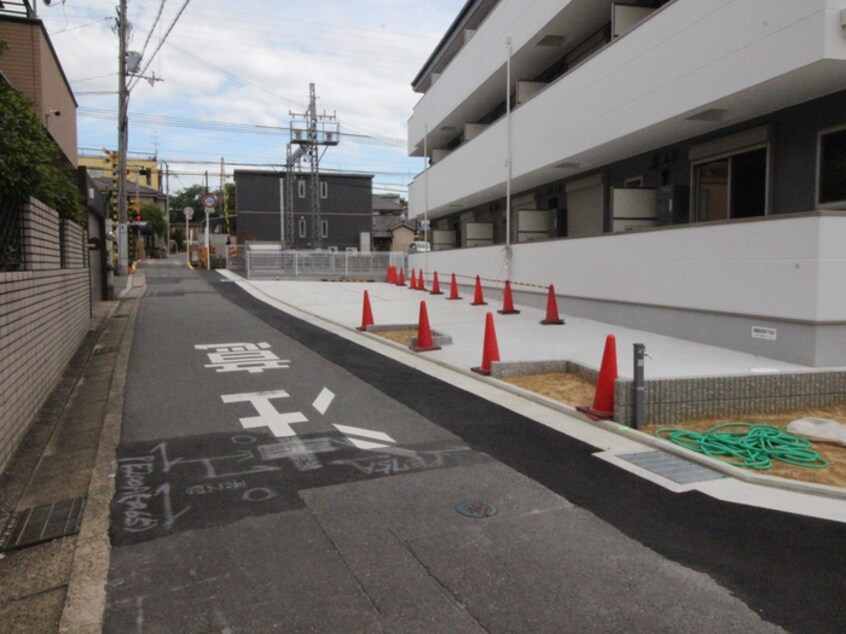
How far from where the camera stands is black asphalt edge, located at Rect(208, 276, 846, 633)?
307cm

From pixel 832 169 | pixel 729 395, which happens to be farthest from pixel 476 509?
pixel 832 169

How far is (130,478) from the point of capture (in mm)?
4609

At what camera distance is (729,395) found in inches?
241

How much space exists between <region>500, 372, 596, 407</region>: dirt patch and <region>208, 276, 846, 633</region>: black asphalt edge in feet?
3.02

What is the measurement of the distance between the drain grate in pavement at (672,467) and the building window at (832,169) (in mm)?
5658

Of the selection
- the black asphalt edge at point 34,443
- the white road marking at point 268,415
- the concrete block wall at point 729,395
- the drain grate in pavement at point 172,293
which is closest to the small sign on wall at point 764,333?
the concrete block wall at point 729,395

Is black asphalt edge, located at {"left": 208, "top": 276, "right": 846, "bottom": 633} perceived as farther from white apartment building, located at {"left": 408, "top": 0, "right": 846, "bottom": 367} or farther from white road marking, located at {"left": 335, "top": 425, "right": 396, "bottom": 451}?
A: white apartment building, located at {"left": 408, "top": 0, "right": 846, "bottom": 367}

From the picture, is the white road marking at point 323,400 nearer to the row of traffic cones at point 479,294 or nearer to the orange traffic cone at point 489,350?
the orange traffic cone at point 489,350

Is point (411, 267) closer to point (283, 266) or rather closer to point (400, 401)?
point (283, 266)

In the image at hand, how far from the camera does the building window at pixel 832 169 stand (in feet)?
28.1

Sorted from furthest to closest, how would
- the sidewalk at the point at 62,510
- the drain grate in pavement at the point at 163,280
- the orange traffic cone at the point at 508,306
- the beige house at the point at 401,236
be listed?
the beige house at the point at 401,236 < the drain grate in pavement at the point at 163,280 < the orange traffic cone at the point at 508,306 < the sidewalk at the point at 62,510

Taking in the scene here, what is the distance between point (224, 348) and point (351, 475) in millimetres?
6236

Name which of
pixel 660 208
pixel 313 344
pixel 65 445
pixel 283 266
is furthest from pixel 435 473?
pixel 283 266

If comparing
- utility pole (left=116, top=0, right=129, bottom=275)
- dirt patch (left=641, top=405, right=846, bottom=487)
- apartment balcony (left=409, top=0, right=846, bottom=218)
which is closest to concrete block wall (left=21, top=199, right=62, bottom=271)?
dirt patch (left=641, top=405, right=846, bottom=487)
